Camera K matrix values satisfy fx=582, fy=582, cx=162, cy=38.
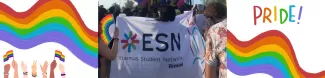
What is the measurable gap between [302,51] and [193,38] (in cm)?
472

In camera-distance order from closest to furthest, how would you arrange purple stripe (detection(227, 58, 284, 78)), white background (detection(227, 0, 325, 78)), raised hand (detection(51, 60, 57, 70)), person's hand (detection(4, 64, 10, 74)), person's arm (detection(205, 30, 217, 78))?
white background (detection(227, 0, 325, 78))
purple stripe (detection(227, 58, 284, 78))
raised hand (detection(51, 60, 57, 70))
person's hand (detection(4, 64, 10, 74))
person's arm (detection(205, 30, 217, 78))

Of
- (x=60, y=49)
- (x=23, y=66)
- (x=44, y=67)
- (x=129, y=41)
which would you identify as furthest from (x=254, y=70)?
(x=129, y=41)

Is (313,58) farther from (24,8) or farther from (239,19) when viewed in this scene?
(24,8)

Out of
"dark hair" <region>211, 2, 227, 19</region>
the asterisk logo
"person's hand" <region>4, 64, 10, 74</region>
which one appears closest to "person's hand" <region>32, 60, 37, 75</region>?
"person's hand" <region>4, 64, 10, 74</region>

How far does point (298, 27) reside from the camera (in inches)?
114

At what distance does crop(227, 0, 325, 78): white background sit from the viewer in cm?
285

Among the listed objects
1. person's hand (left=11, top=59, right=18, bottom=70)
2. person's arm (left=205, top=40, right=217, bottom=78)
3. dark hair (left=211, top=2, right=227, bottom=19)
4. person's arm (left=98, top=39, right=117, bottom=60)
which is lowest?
person's arm (left=205, top=40, right=217, bottom=78)

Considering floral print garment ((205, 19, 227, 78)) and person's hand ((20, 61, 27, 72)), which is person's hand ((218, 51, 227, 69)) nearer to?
floral print garment ((205, 19, 227, 78))

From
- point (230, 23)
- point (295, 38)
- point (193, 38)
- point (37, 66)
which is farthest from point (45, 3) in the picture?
point (193, 38)

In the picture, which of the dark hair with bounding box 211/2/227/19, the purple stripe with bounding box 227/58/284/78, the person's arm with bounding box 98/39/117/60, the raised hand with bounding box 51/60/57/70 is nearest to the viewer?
the purple stripe with bounding box 227/58/284/78

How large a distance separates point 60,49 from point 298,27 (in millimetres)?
1356

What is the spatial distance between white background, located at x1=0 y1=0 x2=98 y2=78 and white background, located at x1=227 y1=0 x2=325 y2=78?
78 centimetres

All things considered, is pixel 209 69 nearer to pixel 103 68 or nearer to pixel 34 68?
pixel 103 68

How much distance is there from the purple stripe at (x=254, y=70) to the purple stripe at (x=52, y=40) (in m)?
0.78
